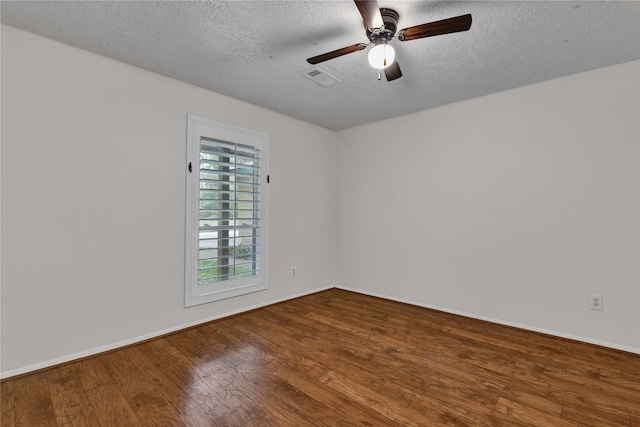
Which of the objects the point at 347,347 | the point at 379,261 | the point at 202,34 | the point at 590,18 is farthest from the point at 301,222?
the point at 590,18

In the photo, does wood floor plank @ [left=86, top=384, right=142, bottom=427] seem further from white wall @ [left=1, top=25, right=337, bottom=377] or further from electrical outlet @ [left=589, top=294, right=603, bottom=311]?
electrical outlet @ [left=589, top=294, right=603, bottom=311]

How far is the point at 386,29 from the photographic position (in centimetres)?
194

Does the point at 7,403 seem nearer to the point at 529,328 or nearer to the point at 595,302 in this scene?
the point at 529,328

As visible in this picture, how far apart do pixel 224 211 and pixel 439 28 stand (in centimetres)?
252

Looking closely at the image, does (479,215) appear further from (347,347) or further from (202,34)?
(202,34)

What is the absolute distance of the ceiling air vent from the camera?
2.75 metres

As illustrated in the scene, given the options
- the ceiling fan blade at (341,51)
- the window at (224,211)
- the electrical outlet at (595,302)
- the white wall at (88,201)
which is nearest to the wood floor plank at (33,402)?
the white wall at (88,201)

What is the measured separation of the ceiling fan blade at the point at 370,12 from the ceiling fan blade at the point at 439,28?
236 millimetres

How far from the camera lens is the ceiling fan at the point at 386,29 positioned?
165 centimetres

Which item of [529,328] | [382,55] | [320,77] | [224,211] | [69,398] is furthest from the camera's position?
[224,211]

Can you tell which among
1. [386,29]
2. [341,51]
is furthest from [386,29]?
[341,51]

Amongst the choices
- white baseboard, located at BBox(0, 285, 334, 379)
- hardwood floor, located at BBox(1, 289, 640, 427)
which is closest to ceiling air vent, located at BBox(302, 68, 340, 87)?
hardwood floor, located at BBox(1, 289, 640, 427)

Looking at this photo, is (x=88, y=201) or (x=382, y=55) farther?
(x=88, y=201)

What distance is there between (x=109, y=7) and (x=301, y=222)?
292 cm
